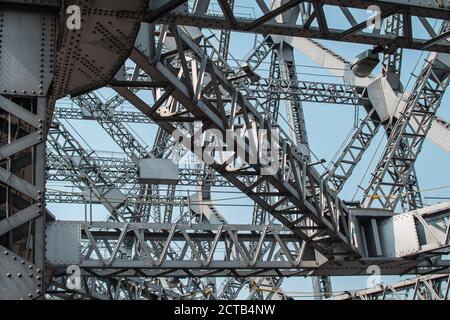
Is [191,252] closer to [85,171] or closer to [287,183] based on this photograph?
[287,183]

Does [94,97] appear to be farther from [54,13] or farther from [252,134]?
[54,13]

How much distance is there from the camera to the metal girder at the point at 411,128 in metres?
26.1

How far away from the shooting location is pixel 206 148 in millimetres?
15906

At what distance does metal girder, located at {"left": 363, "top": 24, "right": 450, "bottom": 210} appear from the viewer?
26.1 m

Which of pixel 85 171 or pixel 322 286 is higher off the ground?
pixel 85 171

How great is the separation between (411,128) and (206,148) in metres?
13.2

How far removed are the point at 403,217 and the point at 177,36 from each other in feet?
32.8

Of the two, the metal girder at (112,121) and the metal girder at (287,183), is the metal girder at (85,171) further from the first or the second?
the metal girder at (287,183)

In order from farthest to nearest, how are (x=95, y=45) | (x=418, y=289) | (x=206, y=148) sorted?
(x=418, y=289), (x=206, y=148), (x=95, y=45)

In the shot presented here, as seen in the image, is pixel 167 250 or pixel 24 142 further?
pixel 167 250

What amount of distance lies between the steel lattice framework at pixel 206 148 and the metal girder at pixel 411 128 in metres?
0.06

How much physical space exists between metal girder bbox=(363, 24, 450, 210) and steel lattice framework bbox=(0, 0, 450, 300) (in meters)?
0.06

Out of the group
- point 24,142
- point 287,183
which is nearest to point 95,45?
point 24,142

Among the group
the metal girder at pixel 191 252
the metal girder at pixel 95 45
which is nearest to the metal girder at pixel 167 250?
the metal girder at pixel 191 252
